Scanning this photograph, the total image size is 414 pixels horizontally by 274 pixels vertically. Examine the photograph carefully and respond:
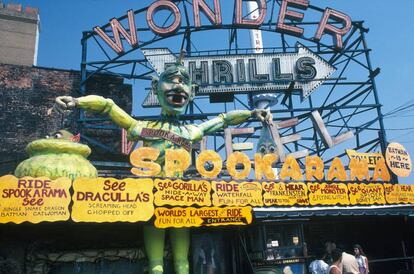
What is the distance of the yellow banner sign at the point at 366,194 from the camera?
11414 millimetres

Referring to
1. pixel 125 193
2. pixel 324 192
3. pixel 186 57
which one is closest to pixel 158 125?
pixel 125 193

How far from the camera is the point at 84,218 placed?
8.45m

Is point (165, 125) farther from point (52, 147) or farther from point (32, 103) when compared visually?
point (32, 103)

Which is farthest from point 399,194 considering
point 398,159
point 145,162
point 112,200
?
point 112,200

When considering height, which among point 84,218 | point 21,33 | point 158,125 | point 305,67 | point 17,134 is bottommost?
point 84,218

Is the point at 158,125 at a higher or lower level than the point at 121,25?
lower

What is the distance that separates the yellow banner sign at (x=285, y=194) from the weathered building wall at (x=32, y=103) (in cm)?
986

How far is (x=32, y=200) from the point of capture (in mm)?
8148

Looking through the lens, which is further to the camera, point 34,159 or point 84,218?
point 34,159

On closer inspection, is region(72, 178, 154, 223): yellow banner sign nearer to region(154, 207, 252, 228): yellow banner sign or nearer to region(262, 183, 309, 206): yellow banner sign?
region(154, 207, 252, 228): yellow banner sign

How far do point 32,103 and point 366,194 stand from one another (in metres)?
14.0

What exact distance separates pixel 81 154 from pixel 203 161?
10.1 feet

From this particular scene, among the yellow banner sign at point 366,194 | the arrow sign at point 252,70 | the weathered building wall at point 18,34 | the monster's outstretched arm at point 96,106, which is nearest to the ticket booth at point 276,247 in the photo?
the yellow banner sign at point 366,194

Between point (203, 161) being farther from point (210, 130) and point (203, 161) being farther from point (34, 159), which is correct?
point (34, 159)
